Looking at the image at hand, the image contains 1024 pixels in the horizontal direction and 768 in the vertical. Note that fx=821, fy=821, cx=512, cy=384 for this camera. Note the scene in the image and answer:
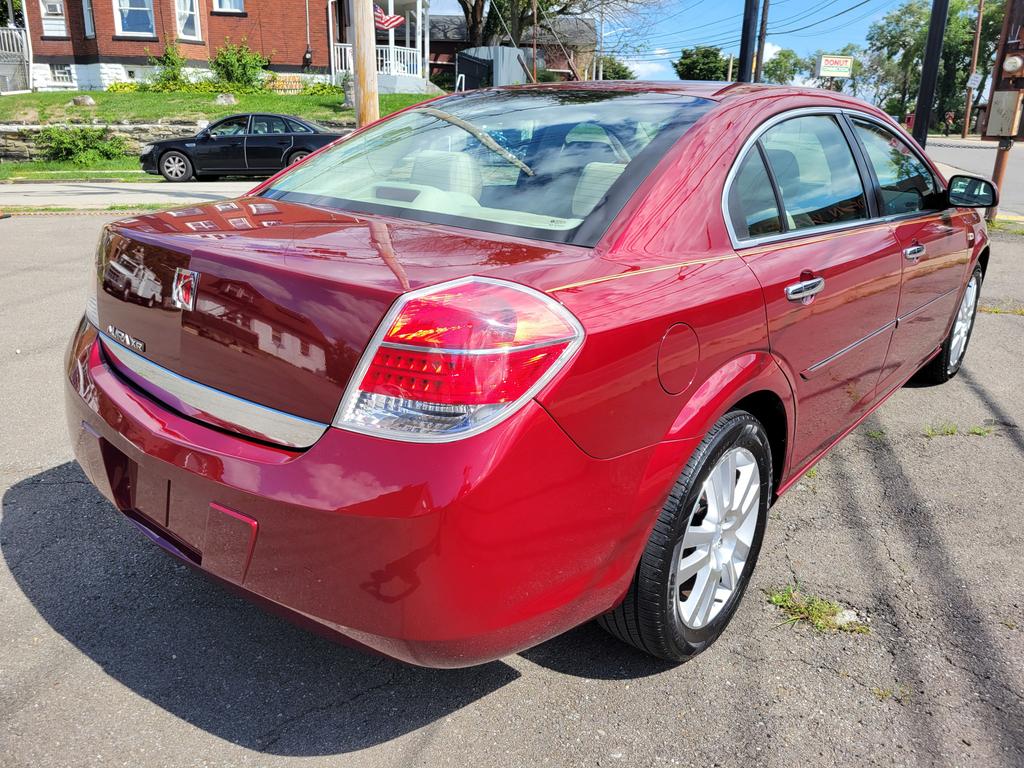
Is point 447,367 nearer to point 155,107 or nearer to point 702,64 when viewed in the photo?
point 155,107

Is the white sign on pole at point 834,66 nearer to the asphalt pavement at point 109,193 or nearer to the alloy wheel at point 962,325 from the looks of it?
the asphalt pavement at point 109,193

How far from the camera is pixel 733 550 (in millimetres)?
2486

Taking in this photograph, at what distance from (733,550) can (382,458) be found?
129 cm

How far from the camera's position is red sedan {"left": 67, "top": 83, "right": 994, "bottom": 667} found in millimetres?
1690

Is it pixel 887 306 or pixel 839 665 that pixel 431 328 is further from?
pixel 887 306

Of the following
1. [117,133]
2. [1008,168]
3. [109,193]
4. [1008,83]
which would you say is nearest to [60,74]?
[117,133]

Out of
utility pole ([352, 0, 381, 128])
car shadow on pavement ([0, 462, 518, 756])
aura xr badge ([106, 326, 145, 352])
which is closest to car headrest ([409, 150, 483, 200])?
aura xr badge ([106, 326, 145, 352])

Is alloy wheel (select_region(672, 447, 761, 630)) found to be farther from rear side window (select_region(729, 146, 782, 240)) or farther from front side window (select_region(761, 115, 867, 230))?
front side window (select_region(761, 115, 867, 230))

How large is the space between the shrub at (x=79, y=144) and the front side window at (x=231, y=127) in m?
5.80

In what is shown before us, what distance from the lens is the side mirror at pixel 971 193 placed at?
3.83 metres

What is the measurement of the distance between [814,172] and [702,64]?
2731 inches

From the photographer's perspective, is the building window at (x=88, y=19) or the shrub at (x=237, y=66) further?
the building window at (x=88, y=19)

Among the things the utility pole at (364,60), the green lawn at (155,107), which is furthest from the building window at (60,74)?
the utility pole at (364,60)

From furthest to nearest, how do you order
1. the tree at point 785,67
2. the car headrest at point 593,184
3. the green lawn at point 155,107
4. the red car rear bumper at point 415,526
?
the tree at point 785,67 < the green lawn at point 155,107 < the car headrest at point 593,184 < the red car rear bumper at point 415,526
